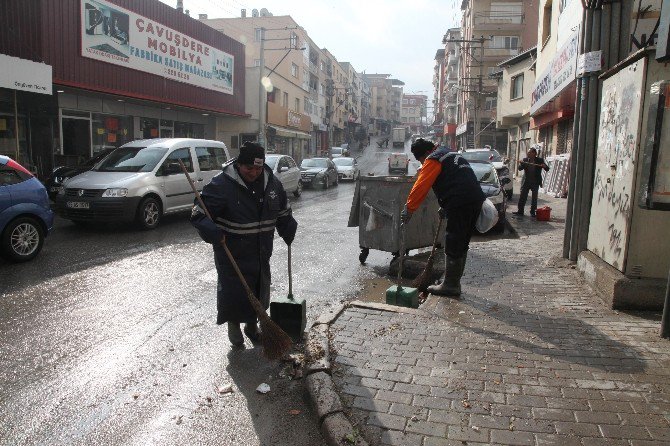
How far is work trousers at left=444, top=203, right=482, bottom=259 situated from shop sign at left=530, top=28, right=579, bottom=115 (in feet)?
18.6

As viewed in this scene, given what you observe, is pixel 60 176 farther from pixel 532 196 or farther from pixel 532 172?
pixel 532 196

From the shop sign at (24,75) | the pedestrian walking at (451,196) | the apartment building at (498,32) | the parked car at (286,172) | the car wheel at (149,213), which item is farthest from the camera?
the apartment building at (498,32)

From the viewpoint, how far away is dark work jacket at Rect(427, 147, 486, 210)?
5680 mm

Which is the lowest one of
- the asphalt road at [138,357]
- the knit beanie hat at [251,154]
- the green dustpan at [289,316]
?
the asphalt road at [138,357]

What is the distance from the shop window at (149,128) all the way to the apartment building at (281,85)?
23.3ft

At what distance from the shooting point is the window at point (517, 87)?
110 ft

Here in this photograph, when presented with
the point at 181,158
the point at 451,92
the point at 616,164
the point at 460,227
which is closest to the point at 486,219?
the point at 460,227

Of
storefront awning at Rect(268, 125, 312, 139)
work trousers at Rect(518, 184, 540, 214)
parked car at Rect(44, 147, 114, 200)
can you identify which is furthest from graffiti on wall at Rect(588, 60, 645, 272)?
storefront awning at Rect(268, 125, 312, 139)

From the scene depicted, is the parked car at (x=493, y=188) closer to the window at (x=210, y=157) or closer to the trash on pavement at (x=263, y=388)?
the window at (x=210, y=157)

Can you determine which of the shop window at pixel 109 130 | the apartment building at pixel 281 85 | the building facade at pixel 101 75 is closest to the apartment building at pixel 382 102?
the apartment building at pixel 281 85

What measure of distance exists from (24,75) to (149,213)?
5925 mm

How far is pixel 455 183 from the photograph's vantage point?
18.7ft

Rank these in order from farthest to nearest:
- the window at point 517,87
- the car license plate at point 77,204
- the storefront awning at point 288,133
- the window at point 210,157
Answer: the storefront awning at point 288,133 → the window at point 517,87 → the window at point 210,157 → the car license plate at point 77,204

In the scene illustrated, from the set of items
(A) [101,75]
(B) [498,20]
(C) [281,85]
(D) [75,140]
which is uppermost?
(B) [498,20]
